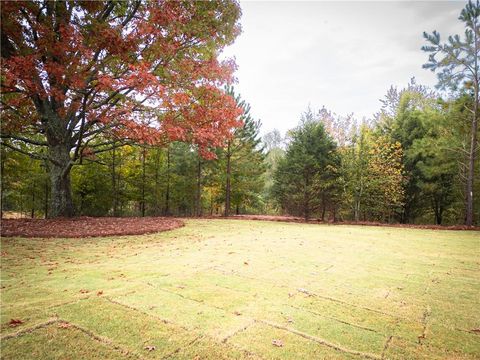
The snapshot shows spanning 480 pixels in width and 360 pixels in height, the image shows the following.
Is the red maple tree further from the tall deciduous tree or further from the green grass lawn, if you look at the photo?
the tall deciduous tree

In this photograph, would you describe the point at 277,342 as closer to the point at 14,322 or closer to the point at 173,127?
the point at 14,322

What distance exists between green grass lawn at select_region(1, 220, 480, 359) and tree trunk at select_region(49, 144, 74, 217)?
526 centimetres

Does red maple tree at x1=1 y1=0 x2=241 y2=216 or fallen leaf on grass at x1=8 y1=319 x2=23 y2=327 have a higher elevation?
red maple tree at x1=1 y1=0 x2=241 y2=216

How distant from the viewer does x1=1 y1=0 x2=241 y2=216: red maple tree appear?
27.6 ft

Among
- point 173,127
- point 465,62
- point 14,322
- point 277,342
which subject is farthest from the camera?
point 465,62

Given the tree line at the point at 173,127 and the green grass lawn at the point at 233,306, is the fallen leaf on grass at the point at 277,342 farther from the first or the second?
the tree line at the point at 173,127

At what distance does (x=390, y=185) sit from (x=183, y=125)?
15980 mm

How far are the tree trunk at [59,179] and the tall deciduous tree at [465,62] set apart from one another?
1827cm

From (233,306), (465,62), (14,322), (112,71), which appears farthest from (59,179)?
(465,62)

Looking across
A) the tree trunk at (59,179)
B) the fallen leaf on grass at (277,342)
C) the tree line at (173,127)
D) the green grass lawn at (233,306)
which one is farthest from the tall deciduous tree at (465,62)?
the tree trunk at (59,179)

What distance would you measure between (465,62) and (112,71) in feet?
57.5

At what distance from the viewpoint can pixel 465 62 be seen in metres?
14.6

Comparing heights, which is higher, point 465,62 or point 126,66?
point 465,62

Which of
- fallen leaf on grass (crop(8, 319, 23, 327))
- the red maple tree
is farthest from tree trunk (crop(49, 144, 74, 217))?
fallen leaf on grass (crop(8, 319, 23, 327))
